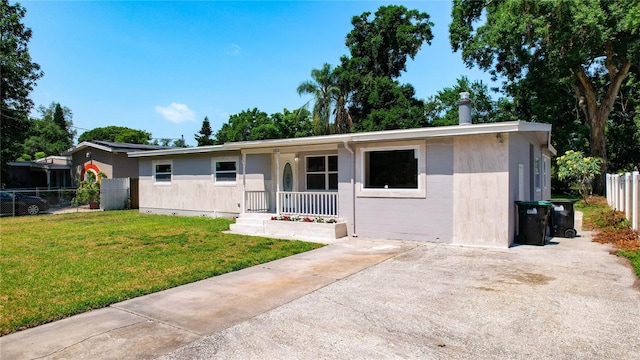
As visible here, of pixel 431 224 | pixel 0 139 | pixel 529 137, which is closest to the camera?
pixel 431 224

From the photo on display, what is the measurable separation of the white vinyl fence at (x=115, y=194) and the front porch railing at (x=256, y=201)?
10.6 metres

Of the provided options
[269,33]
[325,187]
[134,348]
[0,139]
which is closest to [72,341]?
[134,348]

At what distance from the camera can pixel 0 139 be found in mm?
22828

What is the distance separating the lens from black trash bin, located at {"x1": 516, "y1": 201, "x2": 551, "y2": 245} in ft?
27.4

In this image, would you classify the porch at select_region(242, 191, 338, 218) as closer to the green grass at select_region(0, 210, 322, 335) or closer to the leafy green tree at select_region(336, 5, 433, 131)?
the green grass at select_region(0, 210, 322, 335)

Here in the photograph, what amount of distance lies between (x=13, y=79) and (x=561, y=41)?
32.7m

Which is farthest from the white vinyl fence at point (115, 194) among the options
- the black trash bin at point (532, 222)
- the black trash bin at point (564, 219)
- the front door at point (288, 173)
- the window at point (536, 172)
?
the black trash bin at point (564, 219)

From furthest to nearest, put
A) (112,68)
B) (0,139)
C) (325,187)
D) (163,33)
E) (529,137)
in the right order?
(0,139) < (112,68) < (163,33) < (325,187) < (529,137)

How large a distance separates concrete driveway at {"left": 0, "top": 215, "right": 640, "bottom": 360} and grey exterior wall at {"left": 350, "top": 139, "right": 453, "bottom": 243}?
220 centimetres

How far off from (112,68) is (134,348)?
18.9 meters

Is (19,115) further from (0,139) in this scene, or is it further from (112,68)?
(112,68)

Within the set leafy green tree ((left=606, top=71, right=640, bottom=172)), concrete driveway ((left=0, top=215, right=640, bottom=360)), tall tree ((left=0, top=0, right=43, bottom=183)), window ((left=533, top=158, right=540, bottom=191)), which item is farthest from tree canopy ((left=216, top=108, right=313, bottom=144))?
leafy green tree ((left=606, top=71, right=640, bottom=172))

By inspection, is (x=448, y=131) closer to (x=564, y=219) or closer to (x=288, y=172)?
(x=564, y=219)

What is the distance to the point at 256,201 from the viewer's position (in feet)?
41.9
